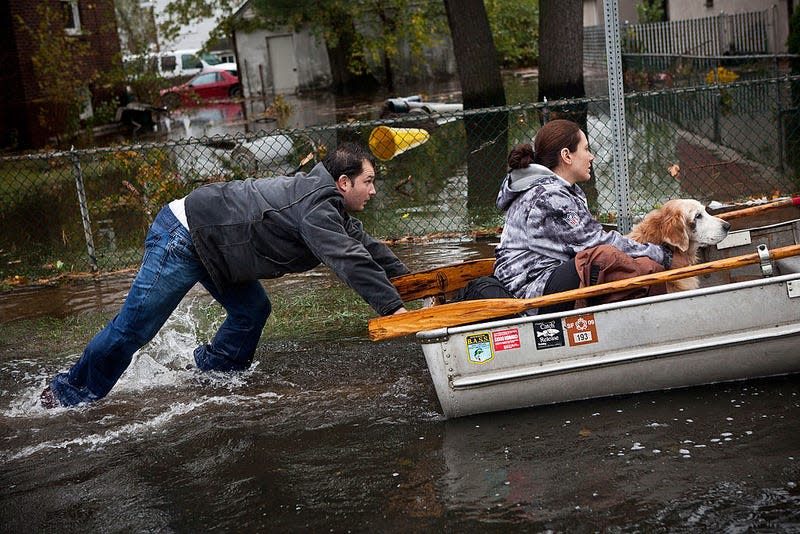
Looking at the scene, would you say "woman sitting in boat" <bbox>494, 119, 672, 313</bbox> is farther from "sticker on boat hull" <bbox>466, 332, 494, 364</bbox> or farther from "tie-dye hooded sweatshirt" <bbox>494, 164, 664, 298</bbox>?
"sticker on boat hull" <bbox>466, 332, 494, 364</bbox>

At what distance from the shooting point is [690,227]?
5.69 meters

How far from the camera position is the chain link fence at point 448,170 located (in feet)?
34.7

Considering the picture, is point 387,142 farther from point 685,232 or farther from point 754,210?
point 685,232

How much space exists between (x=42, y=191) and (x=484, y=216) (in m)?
9.42

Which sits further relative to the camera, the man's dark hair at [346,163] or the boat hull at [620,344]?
the man's dark hair at [346,163]

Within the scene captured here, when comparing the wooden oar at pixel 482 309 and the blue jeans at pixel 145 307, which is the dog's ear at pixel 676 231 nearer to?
the wooden oar at pixel 482 309

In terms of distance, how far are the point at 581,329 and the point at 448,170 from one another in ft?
27.7

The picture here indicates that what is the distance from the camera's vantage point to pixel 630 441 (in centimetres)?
492

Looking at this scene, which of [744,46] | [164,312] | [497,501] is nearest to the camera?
[497,501]

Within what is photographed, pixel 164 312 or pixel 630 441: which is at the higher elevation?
pixel 164 312

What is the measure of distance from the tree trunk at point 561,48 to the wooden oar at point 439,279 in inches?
350

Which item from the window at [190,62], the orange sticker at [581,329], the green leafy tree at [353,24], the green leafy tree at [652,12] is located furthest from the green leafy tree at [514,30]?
the orange sticker at [581,329]

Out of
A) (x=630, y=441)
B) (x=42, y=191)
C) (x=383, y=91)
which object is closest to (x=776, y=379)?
(x=630, y=441)

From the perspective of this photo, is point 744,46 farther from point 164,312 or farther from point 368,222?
point 164,312
